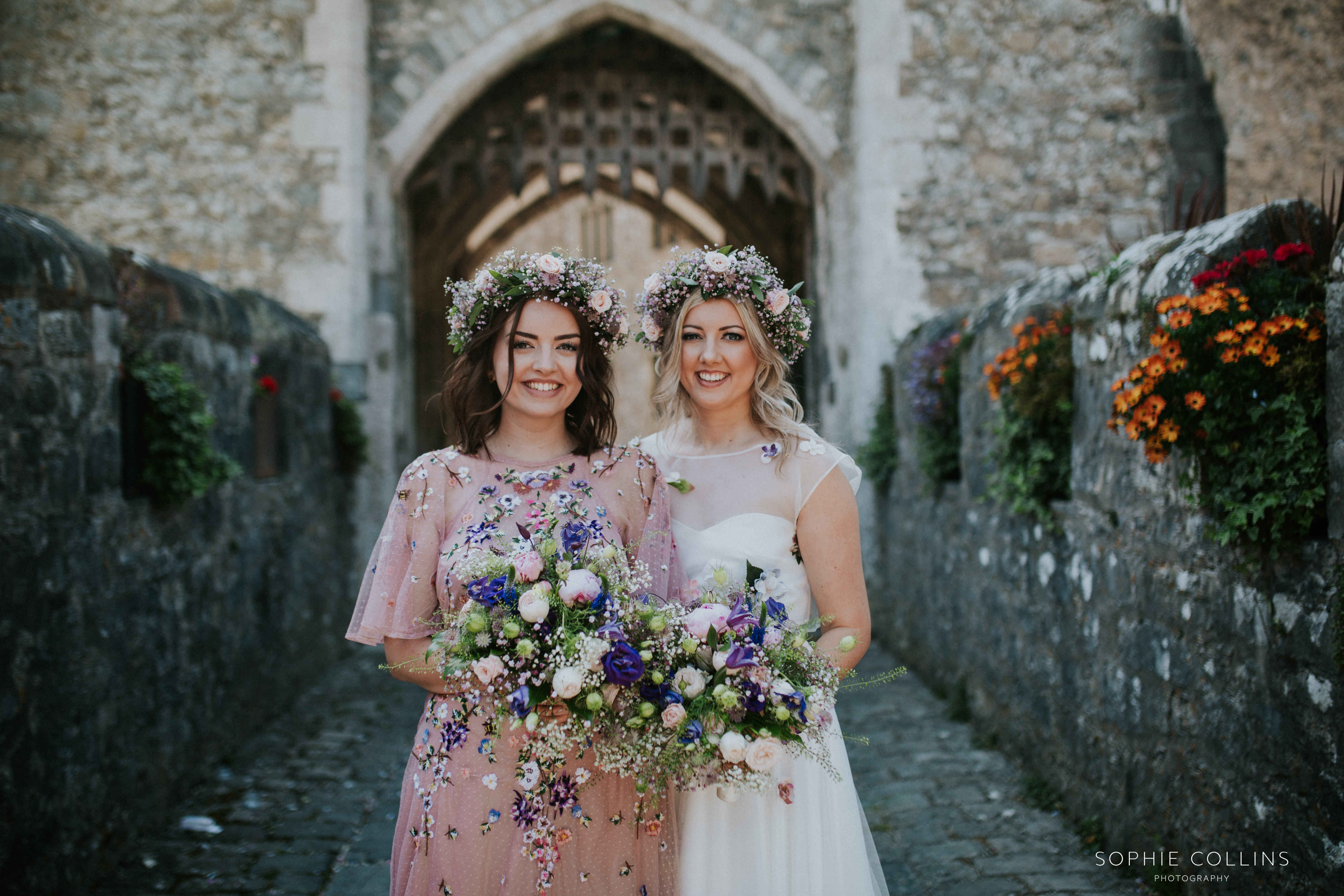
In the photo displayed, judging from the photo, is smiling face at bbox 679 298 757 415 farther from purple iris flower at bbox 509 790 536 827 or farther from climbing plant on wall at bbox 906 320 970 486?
climbing plant on wall at bbox 906 320 970 486

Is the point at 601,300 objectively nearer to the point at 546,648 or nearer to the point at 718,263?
the point at 718,263

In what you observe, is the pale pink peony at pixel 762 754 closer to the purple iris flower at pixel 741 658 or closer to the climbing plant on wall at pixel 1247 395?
the purple iris flower at pixel 741 658

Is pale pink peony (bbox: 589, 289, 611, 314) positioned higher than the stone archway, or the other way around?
the stone archway

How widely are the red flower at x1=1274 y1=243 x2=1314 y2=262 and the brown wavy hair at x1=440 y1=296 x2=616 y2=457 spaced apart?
1681 mm

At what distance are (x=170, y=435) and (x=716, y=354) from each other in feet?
8.10

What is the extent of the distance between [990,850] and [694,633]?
212cm

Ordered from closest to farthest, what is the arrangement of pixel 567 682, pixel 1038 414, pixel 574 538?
pixel 567 682
pixel 574 538
pixel 1038 414

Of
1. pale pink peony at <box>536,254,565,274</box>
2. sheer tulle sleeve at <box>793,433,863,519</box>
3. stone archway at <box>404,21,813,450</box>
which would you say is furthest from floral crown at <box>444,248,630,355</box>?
stone archway at <box>404,21,813,450</box>

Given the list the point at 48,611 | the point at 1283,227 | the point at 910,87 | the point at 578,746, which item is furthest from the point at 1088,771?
the point at 910,87

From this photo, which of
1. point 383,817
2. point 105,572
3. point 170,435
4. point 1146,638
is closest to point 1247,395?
point 1146,638

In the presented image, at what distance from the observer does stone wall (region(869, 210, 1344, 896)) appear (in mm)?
2117

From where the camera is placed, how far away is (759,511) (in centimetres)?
208

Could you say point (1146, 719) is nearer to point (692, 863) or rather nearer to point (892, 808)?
point (892, 808)

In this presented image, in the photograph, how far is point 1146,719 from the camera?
2883 mm
